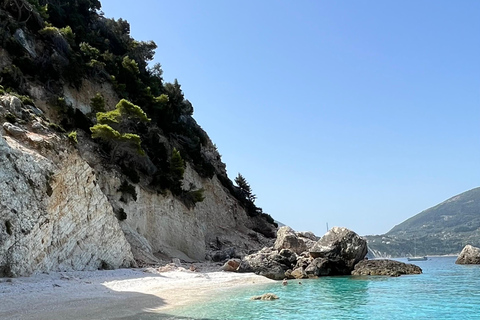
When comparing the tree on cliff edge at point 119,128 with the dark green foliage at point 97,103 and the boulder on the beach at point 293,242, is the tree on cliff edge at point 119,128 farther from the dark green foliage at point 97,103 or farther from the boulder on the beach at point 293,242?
the boulder on the beach at point 293,242

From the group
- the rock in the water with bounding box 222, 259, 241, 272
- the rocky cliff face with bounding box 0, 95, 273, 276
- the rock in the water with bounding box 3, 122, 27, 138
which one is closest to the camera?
the rocky cliff face with bounding box 0, 95, 273, 276

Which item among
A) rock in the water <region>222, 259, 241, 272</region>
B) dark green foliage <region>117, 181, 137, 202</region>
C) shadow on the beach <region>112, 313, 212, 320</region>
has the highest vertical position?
dark green foliage <region>117, 181, 137, 202</region>

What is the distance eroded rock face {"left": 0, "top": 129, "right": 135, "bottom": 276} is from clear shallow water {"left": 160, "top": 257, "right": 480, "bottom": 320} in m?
6.51

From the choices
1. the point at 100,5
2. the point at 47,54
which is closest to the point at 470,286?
the point at 47,54

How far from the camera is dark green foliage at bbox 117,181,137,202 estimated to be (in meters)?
26.7

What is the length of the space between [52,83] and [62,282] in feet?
64.8

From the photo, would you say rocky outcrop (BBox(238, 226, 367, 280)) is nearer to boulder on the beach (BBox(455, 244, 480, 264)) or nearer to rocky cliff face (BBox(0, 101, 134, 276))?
rocky cliff face (BBox(0, 101, 134, 276))

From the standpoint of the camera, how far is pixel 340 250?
26.2 metres

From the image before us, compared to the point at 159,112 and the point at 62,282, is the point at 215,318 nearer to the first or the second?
the point at 62,282

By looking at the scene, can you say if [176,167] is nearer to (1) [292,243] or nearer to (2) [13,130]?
(1) [292,243]

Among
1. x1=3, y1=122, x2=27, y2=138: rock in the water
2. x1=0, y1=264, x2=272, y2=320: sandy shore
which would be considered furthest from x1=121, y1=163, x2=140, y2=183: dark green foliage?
x1=3, y1=122, x2=27, y2=138: rock in the water

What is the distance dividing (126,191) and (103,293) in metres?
13.9

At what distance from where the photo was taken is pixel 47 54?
97.7 ft

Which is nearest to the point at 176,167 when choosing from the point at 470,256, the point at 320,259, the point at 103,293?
the point at 320,259
